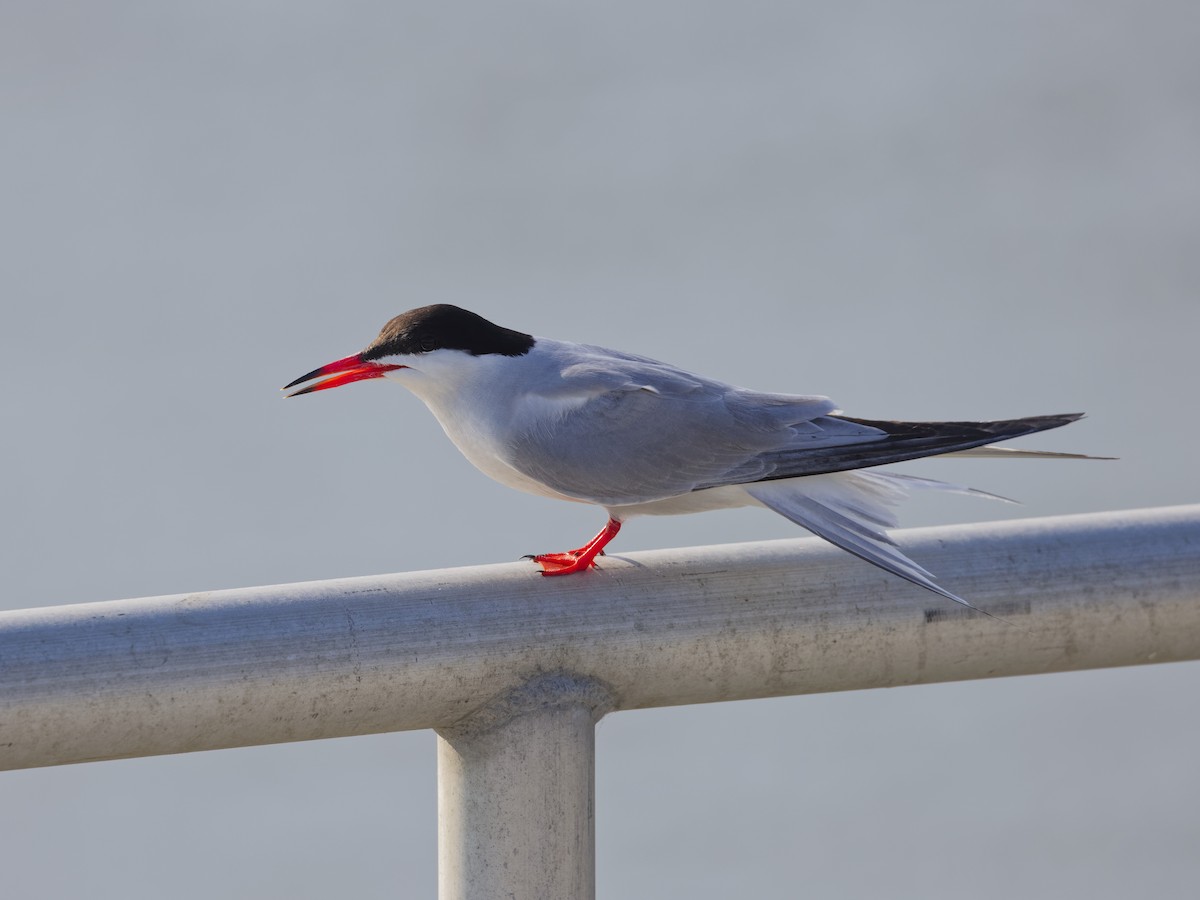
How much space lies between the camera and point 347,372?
2.90 meters

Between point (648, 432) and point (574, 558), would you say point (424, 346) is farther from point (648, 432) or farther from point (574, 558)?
point (574, 558)

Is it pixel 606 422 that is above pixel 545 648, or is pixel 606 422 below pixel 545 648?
above

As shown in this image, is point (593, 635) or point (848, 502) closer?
point (593, 635)

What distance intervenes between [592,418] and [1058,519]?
3.54ft

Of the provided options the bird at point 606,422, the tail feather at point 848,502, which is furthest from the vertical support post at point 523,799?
the bird at point 606,422

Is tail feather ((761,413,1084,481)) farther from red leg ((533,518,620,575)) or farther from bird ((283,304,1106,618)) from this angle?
red leg ((533,518,620,575))

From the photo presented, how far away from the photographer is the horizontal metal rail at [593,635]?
155 cm

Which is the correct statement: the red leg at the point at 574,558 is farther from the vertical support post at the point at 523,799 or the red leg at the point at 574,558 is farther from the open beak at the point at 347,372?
the open beak at the point at 347,372

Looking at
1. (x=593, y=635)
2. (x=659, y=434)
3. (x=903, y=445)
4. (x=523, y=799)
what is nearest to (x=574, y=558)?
(x=659, y=434)

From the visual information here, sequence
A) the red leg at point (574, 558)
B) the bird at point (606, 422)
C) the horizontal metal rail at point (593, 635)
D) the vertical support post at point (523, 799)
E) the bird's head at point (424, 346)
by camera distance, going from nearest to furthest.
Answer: the horizontal metal rail at point (593, 635) → the vertical support post at point (523, 799) → the red leg at point (574, 558) → the bird at point (606, 422) → the bird's head at point (424, 346)

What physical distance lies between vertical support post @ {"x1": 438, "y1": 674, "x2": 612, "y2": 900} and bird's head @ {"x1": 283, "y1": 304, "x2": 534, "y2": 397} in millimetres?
1195

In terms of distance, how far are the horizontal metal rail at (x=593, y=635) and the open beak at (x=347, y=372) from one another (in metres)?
0.95

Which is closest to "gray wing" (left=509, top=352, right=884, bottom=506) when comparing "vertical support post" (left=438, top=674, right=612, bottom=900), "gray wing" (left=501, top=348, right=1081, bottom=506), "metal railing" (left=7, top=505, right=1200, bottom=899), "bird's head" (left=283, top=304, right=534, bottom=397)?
"gray wing" (left=501, top=348, right=1081, bottom=506)

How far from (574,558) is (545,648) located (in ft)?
2.58
